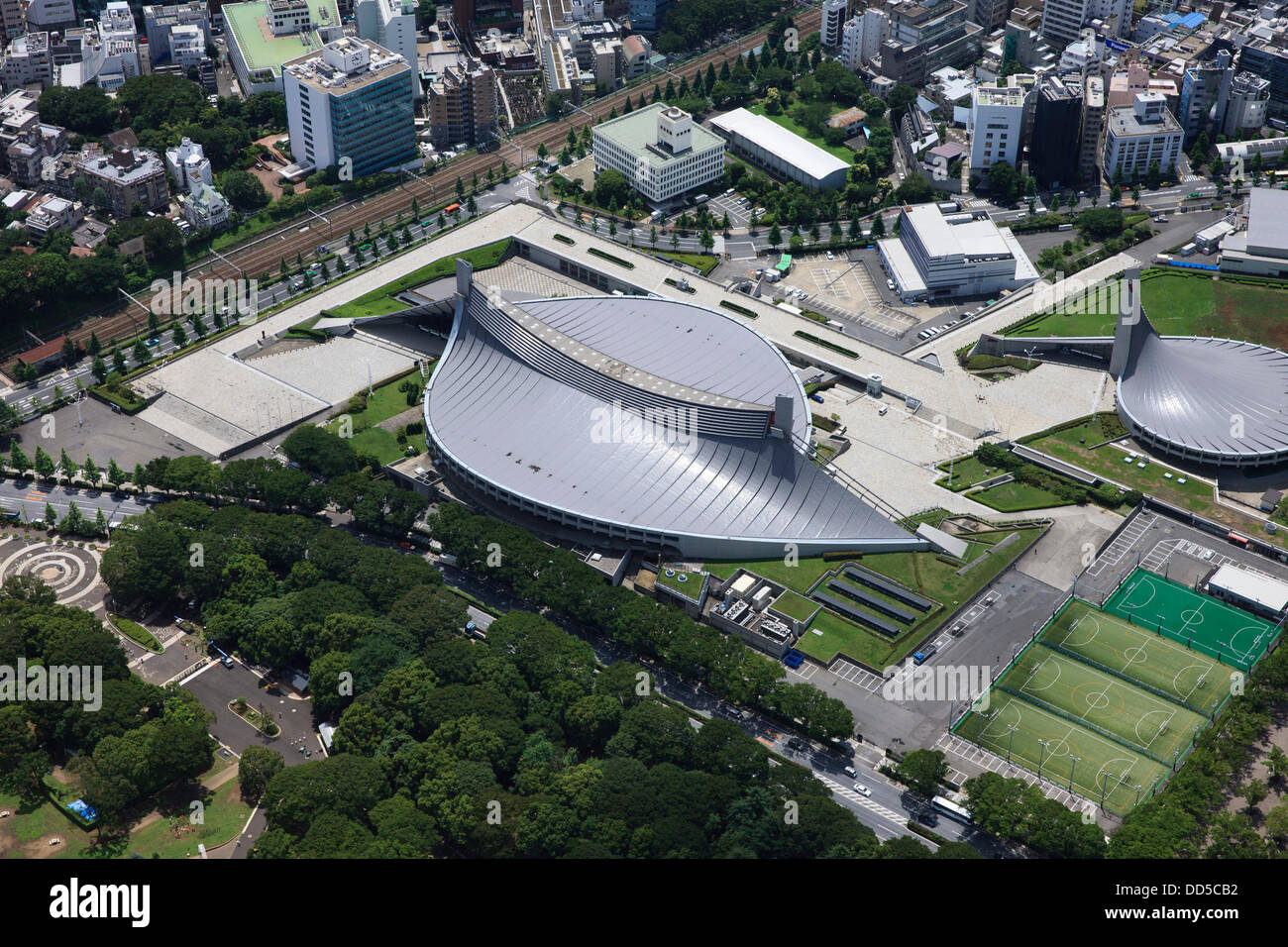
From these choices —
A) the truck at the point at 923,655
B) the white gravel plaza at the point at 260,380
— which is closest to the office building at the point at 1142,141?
the truck at the point at 923,655

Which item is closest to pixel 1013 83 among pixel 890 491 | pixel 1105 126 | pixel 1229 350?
pixel 1105 126

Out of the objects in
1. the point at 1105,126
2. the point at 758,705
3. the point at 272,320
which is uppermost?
the point at 1105,126

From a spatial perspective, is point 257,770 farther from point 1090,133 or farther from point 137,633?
point 1090,133

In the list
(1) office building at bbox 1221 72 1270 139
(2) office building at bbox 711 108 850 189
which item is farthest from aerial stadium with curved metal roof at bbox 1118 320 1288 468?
(1) office building at bbox 1221 72 1270 139

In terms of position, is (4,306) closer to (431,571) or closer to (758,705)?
(431,571)

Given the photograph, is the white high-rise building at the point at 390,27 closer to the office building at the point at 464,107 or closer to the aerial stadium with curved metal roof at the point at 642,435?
the office building at the point at 464,107

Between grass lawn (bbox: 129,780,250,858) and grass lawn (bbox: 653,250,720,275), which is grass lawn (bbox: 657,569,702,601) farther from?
grass lawn (bbox: 653,250,720,275)
